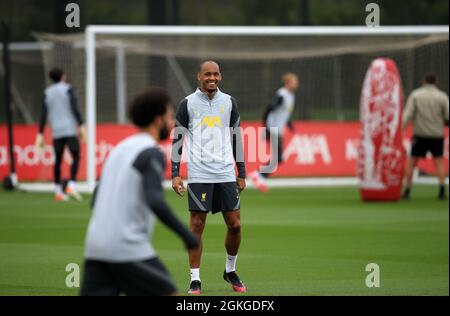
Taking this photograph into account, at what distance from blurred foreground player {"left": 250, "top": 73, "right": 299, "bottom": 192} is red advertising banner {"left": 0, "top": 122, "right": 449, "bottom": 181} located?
4.22 ft

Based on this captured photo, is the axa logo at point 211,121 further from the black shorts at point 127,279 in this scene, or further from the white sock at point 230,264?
the black shorts at point 127,279

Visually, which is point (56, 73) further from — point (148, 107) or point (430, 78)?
point (148, 107)

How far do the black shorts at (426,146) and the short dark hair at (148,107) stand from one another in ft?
50.3

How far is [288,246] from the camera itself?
1545 centimetres

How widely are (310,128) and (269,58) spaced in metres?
2.66

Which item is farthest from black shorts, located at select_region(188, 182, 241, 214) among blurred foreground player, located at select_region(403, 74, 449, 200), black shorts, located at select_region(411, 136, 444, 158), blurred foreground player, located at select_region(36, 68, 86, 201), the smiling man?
black shorts, located at select_region(411, 136, 444, 158)

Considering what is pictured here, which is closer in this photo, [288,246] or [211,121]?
[211,121]

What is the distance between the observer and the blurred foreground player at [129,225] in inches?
299

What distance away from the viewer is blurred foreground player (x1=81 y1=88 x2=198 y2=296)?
7582 mm

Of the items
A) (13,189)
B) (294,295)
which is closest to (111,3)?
(13,189)

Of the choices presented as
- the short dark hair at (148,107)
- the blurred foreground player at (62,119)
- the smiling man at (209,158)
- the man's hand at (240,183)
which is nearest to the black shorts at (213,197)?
the smiling man at (209,158)

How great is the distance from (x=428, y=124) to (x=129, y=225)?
15.5 m

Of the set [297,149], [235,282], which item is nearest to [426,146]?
[297,149]

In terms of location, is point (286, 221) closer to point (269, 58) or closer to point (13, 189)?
point (13, 189)
